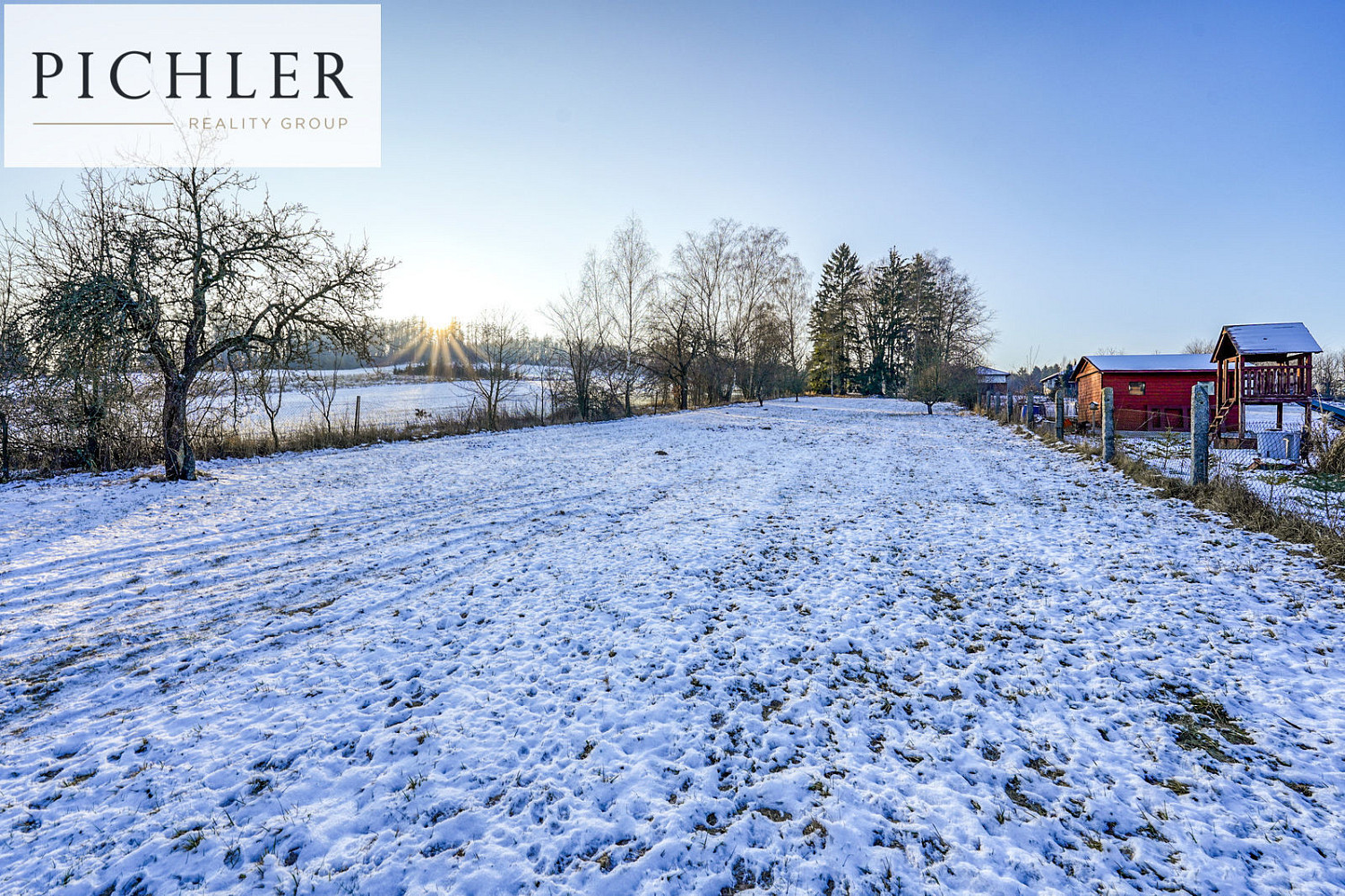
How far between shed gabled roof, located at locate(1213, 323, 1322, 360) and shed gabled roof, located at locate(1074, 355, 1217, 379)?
25.3 feet

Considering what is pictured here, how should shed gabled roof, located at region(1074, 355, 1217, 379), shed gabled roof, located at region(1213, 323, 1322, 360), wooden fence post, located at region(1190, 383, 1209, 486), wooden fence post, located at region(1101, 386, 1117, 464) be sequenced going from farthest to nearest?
1. shed gabled roof, located at region(1074, 355, 1217, 379)
2. shed gabled roof, located at region(1213, 323, 1322, 360)
3. wooden fence post, located at region(1101, 386, 1117, 464)
4. wooden fence post, located at region(1190, 383, 1209, 486)

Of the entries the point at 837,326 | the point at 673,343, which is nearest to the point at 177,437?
the point at 673,343

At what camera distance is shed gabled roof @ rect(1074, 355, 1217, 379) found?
23.3m

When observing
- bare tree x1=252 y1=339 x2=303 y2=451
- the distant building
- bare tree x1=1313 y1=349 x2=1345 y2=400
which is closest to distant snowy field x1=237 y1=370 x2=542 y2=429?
bare tree x1=252 y1=339 x2=303 y2=451

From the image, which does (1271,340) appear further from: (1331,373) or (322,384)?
(1331,373)

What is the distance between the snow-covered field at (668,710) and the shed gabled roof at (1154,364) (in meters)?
23.2

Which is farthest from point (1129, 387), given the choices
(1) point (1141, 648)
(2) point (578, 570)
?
(2) point (578, 570)

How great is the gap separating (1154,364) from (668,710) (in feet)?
102

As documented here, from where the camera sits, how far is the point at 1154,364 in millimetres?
24203

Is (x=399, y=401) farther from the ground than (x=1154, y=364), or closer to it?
closer to it

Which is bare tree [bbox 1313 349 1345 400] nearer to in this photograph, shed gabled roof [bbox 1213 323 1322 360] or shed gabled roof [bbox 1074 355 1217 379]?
shed gabled roof [bbox 1074 355 1217 379]

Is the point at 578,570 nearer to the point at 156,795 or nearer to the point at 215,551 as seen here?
the point at 156,795

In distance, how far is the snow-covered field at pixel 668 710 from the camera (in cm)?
226

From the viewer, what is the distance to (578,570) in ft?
18.3
